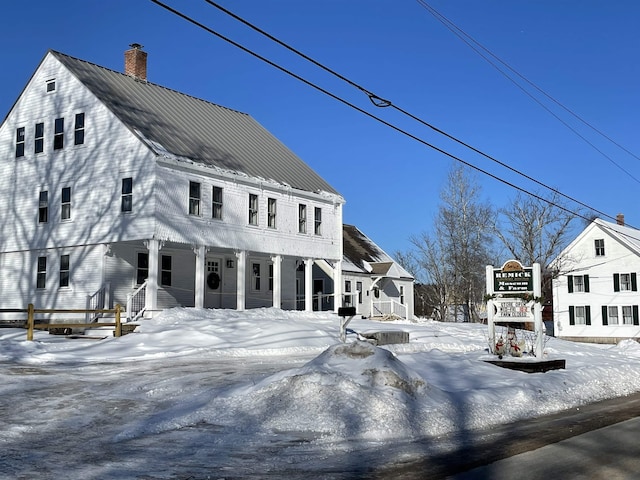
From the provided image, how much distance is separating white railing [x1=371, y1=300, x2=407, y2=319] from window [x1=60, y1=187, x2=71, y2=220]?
64.8 ft

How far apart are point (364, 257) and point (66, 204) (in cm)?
2138

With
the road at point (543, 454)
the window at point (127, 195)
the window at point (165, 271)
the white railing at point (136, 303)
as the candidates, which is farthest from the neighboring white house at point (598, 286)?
the road at point (543, 454)

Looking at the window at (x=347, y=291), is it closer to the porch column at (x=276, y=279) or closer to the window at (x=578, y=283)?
the porch column at (x=276, y=279)

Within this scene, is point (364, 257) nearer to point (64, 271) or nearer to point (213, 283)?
point (213, 283)

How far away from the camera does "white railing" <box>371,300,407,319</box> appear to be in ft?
142

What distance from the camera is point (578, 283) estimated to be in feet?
170

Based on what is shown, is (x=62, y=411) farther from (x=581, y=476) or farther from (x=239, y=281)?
(x=239, y=281)

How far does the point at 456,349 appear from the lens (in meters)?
25.5

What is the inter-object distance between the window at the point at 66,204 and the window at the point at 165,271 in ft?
13.9

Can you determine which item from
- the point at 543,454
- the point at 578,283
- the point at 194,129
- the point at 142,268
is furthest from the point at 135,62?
the point at 578,283

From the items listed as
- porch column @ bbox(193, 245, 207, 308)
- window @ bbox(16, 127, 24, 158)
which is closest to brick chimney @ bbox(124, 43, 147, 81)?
window @ bbox(16, 127, 24, 158)

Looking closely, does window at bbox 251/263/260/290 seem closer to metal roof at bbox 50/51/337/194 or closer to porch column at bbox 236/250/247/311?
porch column at bbox 236/250/247/311

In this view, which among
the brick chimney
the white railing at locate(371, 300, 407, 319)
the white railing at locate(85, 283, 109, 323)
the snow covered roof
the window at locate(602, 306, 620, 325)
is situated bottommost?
the window at locate(602, 306, 620, 325)

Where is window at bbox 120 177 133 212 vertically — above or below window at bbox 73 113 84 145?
below
